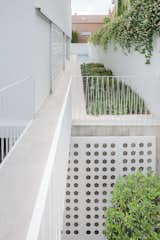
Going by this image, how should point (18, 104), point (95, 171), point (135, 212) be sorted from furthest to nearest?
point (95, 171), point (18, 104), point (135, 212)

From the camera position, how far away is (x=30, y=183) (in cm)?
310

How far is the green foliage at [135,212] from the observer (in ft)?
20.3

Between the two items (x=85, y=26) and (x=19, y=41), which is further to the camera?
(x=85, y=26)

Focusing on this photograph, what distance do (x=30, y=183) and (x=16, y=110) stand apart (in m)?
4.10

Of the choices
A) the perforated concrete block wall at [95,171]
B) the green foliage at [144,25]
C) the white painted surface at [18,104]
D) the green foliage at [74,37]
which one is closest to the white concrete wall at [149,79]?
the green foliage at [144,25]

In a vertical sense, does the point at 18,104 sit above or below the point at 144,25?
below

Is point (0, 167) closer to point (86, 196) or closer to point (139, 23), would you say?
point (86, 196)

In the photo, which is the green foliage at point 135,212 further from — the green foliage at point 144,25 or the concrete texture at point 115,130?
the green foliage at point 144,25

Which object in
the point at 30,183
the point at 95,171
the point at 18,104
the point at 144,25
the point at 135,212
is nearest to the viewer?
the point at 30,183

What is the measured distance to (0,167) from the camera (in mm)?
3725

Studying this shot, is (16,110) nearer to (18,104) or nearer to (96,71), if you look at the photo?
(18,104)

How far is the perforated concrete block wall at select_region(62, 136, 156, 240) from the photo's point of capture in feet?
25.4

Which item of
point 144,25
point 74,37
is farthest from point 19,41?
point 74,37

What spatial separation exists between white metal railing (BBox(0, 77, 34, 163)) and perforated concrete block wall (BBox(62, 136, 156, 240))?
1.16 meters
